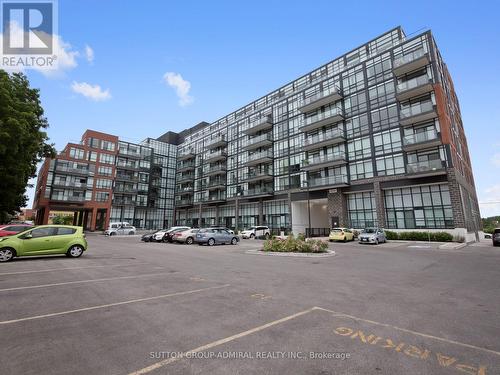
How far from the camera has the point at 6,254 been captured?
11570 millimetres

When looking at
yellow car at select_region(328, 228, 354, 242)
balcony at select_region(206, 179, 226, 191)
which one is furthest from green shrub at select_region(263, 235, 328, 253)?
balcony at select_region(206, 179, 226, 191)

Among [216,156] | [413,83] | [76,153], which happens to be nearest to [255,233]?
[216,156]

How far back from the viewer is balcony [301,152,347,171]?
35.7 meters

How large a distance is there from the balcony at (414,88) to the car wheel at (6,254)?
38176mm

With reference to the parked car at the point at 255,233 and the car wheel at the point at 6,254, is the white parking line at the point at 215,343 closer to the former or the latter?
the car wheel at the point at 6,254

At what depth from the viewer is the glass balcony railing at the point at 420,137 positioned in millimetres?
28377

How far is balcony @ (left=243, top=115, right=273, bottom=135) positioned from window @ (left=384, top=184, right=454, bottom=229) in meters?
25.1

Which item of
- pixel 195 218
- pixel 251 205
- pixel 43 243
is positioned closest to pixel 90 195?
pixel 195 218

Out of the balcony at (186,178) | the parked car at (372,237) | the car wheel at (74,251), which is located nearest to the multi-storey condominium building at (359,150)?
the parked car at (372,237)

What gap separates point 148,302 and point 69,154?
66165 mm

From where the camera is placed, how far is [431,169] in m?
27.6

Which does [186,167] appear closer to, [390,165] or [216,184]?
[216,184]

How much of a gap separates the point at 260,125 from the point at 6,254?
4288 centimetres

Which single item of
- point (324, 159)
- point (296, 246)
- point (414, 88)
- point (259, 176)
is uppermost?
point (414, 88)
